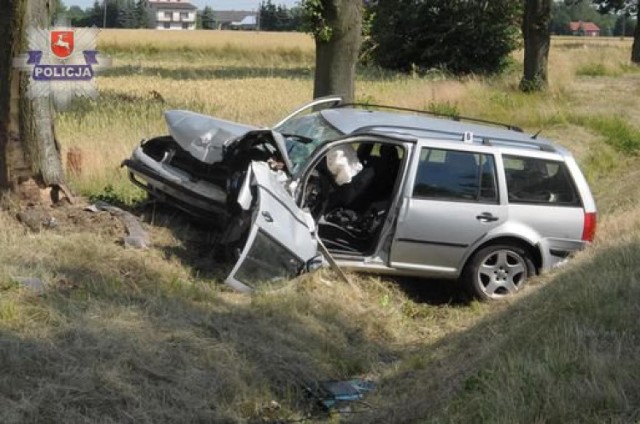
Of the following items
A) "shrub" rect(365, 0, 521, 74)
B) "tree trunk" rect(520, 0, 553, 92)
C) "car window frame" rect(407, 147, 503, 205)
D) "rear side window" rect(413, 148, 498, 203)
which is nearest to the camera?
"car window frame" rect(407, 147, 503, 205)

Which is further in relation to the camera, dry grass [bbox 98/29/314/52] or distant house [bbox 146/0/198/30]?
distant house [bbox 146/0/198/30]

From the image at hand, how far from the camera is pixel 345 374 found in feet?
21.9

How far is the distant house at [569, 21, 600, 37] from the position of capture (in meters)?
128

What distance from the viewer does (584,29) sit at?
132125 millimetres

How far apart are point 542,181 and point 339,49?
535 centimetres

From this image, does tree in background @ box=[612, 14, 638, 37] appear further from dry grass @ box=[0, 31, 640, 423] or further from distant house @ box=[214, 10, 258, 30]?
dry grass @ box=[0, 31, 640, 423]

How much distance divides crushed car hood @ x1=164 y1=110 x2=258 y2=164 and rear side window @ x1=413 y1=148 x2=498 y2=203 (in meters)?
1.87

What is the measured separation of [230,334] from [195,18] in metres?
119

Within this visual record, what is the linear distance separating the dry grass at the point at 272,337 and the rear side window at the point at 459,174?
1.03 meters

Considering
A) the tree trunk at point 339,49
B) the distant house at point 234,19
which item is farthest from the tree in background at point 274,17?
the tree trunk at point 339,49

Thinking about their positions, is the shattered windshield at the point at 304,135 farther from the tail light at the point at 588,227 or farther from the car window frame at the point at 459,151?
the tail light at the point at 588,227

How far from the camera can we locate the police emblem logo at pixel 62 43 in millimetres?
9539

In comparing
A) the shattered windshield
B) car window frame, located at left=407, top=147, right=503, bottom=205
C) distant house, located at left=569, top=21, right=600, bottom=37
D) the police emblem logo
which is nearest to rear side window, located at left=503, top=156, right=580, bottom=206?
car window frame, located at left=407, top=147, right=503, bottom=205

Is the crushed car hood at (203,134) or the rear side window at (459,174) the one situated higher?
the crushed car hood at (203,134)
